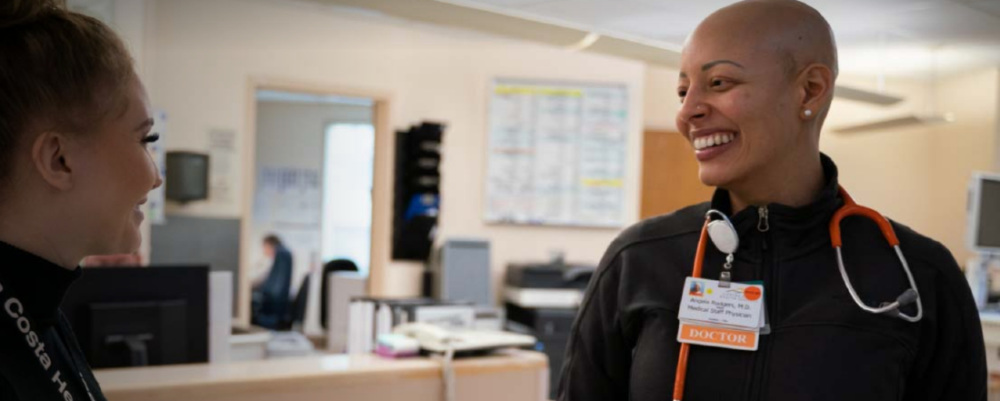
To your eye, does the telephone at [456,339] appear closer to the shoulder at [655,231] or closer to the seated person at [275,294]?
the shoulder at [655,231]

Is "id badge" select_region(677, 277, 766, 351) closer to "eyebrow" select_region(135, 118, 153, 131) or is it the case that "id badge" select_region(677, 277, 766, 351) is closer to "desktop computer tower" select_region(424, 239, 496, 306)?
"eyebrow" select_region(135, 118, 153, 131)

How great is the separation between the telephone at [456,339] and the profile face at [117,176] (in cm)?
159

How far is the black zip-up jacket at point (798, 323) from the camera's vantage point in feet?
4.17

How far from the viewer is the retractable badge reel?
1347mm

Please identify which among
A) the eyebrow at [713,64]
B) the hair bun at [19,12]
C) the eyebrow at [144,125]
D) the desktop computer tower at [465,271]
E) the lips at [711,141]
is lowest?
the desktop computer tower at [465,271]

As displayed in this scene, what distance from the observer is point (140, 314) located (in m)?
2.58

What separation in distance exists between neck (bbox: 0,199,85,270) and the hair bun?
0.64 ft

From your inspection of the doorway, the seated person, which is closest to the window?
the doorway

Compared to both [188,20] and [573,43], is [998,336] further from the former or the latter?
[188,20]

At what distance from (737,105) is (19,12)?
3.05 ft

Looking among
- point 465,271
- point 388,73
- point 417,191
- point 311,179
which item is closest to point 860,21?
point 465,271

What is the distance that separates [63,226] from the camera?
3.36ft

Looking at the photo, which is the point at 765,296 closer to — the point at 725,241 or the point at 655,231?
the point at 725,241

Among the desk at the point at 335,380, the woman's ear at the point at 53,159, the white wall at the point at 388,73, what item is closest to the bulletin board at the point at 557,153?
the white wall at the point at 388,73
